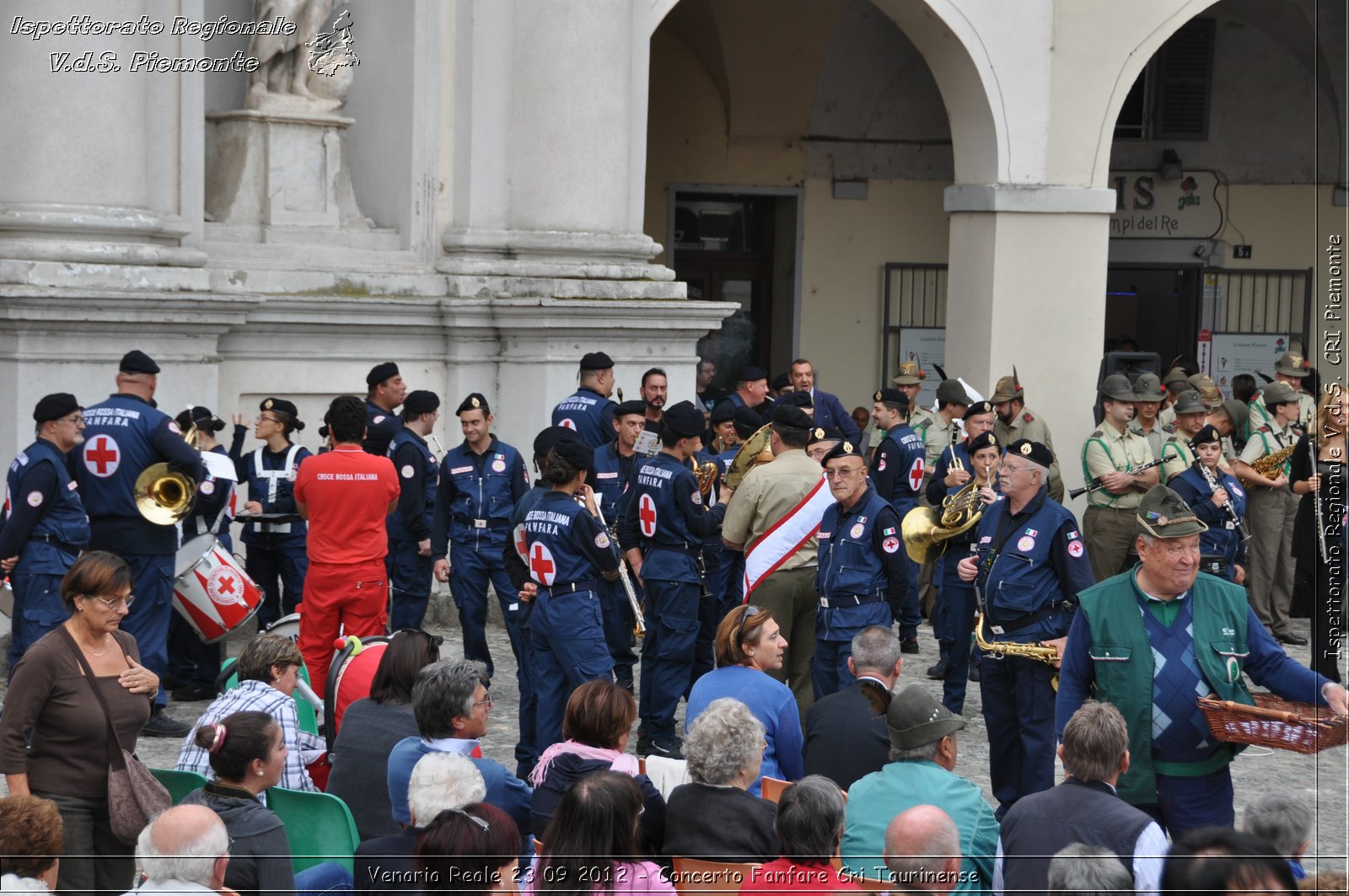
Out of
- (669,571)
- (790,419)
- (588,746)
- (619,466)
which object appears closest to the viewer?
(588,746)

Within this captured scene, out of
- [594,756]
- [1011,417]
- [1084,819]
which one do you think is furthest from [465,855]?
[1011,417]

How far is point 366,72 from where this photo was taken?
12.9 meters

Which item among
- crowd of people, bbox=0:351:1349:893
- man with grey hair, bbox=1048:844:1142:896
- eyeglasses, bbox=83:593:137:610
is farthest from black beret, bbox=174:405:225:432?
man with grey hair, bbox=1048:844:1142:896

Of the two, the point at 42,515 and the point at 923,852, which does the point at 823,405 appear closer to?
the point at 42,515

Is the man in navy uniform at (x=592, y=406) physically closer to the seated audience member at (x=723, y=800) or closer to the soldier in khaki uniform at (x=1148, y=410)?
the soldier in khaki uniform at (x=1148, y=410)

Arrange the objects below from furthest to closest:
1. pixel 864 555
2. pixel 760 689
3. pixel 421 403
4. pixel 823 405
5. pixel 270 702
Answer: pixel 823 405
pixel 421 403
pixel 864 555
pixel 760 689
pixel 270 702

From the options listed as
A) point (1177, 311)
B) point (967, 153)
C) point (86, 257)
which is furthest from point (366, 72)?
point (1177, 311)

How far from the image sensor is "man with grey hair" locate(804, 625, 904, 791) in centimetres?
595

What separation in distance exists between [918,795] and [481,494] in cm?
539

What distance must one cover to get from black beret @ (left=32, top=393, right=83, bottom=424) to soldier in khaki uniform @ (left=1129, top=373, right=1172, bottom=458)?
758 centimetres

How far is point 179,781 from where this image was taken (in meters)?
5.58

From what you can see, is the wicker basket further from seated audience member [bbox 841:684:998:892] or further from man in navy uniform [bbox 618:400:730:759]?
man in navy uniform [bbox 618:400:730:759]

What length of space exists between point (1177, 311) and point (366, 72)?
1117 centimetres

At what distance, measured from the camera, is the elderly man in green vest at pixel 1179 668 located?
5.82m
